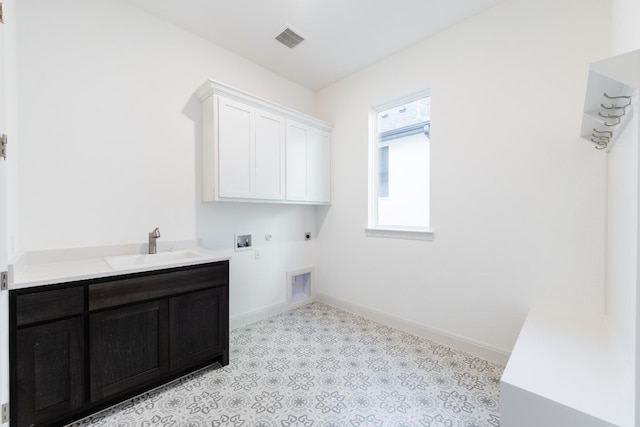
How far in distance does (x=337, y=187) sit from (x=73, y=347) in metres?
2.74

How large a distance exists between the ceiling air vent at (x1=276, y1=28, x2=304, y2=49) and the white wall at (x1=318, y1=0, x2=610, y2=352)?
3.00 feet

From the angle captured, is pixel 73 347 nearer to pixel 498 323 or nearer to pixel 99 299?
pixel 99 299

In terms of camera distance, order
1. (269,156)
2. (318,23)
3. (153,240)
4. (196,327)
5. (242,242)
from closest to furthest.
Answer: (196,327) < (153,240) < (318,23) < (269,156) < (242,242)

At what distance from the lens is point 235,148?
8.09 ft

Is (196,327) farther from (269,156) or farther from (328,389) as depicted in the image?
(269,156)

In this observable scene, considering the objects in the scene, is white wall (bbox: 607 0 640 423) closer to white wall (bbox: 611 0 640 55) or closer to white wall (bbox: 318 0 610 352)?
white wall (bbox: 611 0 640 55)

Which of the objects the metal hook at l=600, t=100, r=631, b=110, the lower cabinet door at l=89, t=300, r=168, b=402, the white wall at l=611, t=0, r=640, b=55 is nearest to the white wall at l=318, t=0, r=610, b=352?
the white wall at l=611, t=0, r=640, b=55

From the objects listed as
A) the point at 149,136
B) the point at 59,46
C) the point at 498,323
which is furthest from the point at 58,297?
the point at 498,323

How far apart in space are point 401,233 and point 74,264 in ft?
8.90

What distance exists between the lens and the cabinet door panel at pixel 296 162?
2.96m

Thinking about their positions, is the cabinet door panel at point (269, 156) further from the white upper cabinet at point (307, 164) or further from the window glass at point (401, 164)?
the window glass at point (401, 164)

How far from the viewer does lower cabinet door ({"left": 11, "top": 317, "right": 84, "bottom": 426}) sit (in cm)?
134

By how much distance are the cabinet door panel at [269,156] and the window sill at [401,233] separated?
1113mm

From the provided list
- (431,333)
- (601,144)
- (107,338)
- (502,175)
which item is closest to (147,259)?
(107,338)
